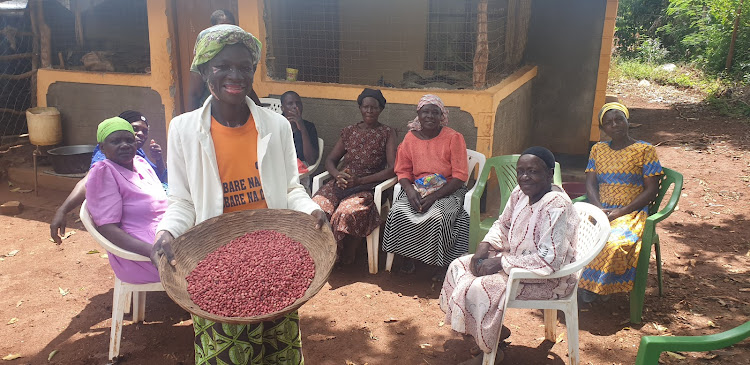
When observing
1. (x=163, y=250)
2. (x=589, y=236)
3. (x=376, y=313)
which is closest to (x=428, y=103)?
(x=376, y=313)

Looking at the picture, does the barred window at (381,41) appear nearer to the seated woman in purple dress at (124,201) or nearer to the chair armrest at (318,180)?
the chair armrest at (318,180)

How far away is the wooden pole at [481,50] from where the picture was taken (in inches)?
212

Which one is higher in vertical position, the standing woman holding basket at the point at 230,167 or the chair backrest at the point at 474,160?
the standing woman holding basket at the point at 230,167

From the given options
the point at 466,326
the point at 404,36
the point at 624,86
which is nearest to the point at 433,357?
the point at 466,326

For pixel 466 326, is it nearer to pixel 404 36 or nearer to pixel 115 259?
pixel 115 259

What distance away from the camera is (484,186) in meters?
4.54

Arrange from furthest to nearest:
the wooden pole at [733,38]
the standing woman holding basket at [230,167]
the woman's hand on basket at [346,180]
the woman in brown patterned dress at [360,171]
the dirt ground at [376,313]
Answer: the wooden pole at [733,38], the woman's hand on basket at [346,180], the woman in brown patterned dress at [360,171], the dirt ground at [376,313], the standing woman holding basket at [230,167]

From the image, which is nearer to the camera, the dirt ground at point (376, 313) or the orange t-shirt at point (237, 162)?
the orange t-shirt at point (237, 162)

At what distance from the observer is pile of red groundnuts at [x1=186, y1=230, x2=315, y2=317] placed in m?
2.21

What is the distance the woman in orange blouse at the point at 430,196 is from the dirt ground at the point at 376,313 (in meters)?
0.30

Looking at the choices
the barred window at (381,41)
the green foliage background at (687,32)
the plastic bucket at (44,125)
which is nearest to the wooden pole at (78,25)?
the plastic bucket at (44,125)

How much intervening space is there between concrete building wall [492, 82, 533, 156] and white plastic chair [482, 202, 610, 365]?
2367 millimetres

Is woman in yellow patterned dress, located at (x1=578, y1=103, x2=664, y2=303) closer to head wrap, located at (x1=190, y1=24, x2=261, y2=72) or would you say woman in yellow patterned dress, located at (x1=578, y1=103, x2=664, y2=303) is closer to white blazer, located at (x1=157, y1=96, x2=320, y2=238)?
white blazer, located at (x1=157, y1=96, x2=320, y2=238)

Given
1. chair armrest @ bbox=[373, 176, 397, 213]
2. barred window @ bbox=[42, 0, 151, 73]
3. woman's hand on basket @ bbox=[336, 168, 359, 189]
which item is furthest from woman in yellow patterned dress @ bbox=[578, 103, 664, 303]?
barred window @ bbox=[42, 0, 151, 73]
